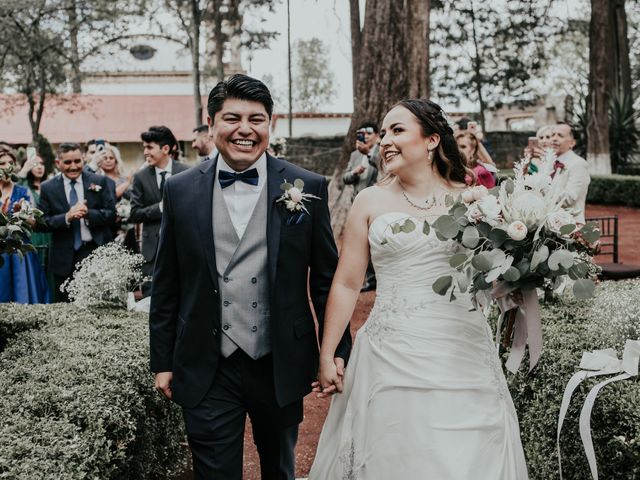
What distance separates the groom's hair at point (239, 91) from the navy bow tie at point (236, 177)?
255mm

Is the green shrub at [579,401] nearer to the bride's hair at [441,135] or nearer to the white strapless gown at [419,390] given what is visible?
the white strapless gown at [419,390]

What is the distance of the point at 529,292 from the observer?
10.1 feet

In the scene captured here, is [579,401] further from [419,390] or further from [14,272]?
[14,272]

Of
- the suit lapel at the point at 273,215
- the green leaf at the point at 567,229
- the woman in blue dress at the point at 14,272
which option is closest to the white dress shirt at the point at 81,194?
the woman in blue dress at the point at 14,272

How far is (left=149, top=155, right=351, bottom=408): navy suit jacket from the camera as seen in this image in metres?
2.98

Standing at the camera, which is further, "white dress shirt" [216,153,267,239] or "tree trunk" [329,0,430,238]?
"tree trunk" [329,0,430,238]

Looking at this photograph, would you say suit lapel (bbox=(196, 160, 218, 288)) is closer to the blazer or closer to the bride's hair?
the bride's hair

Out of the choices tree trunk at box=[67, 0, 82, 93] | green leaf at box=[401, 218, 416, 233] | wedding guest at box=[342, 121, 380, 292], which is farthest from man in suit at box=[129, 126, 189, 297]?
tree trunk at box=[67, 0, 82, 93]

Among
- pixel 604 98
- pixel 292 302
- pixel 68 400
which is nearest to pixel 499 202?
pixel 292 302

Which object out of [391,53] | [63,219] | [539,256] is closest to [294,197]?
[539,256]

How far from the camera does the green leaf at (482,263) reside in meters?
2.80

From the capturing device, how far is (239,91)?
2959mm

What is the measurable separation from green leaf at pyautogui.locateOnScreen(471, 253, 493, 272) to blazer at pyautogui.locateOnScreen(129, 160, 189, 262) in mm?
4564

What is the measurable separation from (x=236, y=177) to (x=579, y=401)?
189 cm
